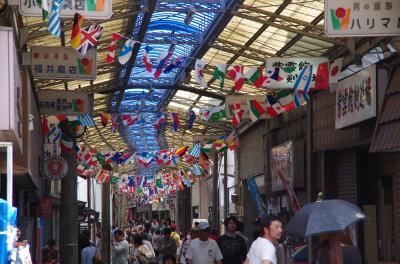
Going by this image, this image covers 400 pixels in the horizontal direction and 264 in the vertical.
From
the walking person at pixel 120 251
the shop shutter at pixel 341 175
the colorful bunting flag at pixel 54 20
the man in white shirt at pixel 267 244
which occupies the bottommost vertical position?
the walking person at pixel 120 251

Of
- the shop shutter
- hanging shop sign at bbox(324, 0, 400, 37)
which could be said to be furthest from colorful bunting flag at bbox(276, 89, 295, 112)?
hanging shop sign at bbox(324, 0, 400, 37)

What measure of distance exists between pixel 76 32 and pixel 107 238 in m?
22.9

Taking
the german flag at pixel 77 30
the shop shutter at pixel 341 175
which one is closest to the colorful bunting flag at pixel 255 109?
the shop shutter at pixel 341 175

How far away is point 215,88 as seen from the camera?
29.3 m

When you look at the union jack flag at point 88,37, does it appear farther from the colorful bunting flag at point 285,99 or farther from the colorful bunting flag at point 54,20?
the colorful bunting flag at point 285,99

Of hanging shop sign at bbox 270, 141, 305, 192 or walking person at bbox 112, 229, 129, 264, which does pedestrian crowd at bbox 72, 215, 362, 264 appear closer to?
walking person at bbox 112, 229, 129, 264

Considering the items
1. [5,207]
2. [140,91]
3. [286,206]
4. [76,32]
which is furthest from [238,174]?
[5,207]

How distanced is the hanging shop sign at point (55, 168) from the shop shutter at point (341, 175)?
6248 mm

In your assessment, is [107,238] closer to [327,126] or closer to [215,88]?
[215,88]

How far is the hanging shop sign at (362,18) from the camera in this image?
1182 centimetres

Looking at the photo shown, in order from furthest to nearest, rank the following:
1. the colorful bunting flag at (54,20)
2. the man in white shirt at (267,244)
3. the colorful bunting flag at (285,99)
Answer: the colorful bunting flag at (285,99)
the colorful bunting flag at (54,20)
the man in white shirt at (267,244)

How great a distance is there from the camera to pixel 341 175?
18953 mm

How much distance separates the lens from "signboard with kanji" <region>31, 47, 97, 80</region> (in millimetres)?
15352

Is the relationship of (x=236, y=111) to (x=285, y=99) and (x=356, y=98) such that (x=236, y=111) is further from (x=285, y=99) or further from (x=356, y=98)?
(x=356, y=98)
